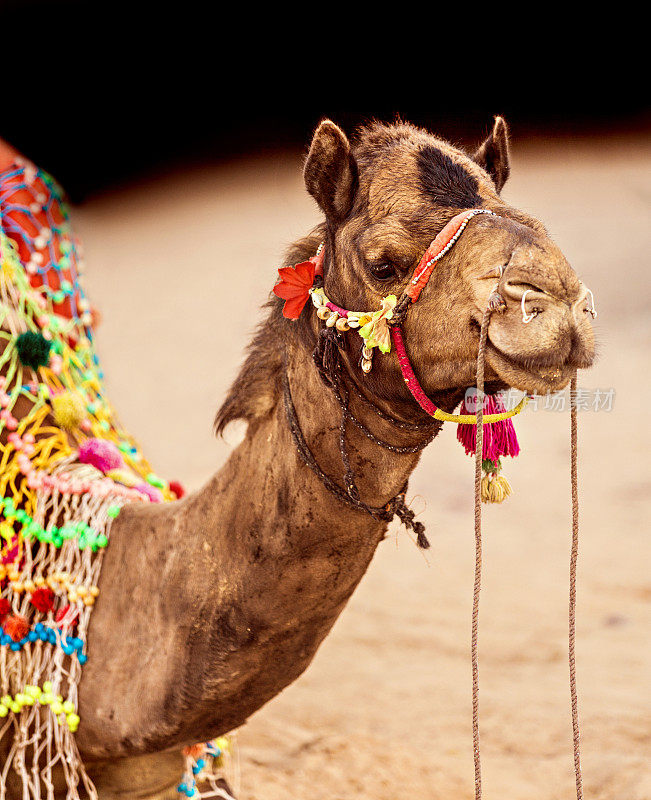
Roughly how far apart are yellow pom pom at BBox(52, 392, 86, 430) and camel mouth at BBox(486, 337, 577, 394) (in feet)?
5.35

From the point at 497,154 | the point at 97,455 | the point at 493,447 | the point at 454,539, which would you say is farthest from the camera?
the point at 454,539

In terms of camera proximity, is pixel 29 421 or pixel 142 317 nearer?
pixel 29 421

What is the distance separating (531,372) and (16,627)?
1618 millimetres

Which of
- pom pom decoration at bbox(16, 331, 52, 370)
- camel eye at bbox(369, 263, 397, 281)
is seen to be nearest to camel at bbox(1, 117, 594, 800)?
camel eye at bbox(369, 263, 397, 281)

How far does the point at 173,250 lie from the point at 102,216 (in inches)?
60.4

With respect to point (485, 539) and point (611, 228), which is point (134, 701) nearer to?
point (485, 539)

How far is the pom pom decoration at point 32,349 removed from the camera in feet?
9.04

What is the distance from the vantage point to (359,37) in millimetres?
5992

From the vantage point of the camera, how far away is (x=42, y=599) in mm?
2363

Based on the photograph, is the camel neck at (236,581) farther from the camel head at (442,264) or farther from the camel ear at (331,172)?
the camel ear at (331,172)

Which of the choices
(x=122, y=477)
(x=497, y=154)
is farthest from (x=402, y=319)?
(x=122, y=477)

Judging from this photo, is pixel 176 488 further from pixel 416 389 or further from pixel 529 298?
pixel 529 298

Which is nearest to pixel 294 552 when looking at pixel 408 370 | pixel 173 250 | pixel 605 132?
pixel 408 370

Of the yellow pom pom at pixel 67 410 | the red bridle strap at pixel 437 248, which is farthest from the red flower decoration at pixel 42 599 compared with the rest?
the red bridle strap at pixel 437 248
